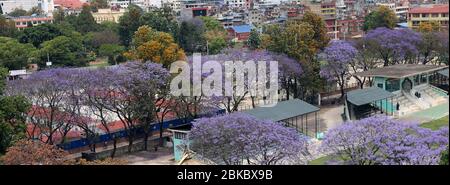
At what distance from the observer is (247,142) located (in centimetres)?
1212

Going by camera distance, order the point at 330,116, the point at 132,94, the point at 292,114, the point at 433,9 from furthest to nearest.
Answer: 1. the point at 433,9
2. the point at 330,116
3. the point at 132,94
4. the point at 292,114

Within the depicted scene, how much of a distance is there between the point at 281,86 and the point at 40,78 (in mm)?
9182

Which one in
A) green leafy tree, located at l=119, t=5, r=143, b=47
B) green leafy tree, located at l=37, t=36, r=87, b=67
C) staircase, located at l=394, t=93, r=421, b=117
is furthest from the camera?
green leafy tree, located at l=119, t=5, r=143, b=47

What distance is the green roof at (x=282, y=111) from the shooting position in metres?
16.4

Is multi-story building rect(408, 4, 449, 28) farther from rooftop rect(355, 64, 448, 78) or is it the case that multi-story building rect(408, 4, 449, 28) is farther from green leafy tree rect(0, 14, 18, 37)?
green leafy tree rect(0, 14, 18, 37)

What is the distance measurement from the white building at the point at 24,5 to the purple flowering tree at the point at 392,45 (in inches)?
2323

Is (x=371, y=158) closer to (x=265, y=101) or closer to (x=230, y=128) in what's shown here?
(x=230, y=128)

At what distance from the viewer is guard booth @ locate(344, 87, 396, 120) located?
19.9 metres

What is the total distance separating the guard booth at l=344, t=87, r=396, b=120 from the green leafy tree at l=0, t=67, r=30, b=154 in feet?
34.5

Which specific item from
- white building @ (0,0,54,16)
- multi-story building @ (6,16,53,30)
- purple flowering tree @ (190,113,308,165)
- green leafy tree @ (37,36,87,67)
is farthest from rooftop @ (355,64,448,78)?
white building @ (0,0,54,16)

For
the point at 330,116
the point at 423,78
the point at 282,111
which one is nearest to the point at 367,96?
the point at 330,116

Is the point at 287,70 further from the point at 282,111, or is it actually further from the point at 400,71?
the point at 282,111

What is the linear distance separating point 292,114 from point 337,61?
285 inches
